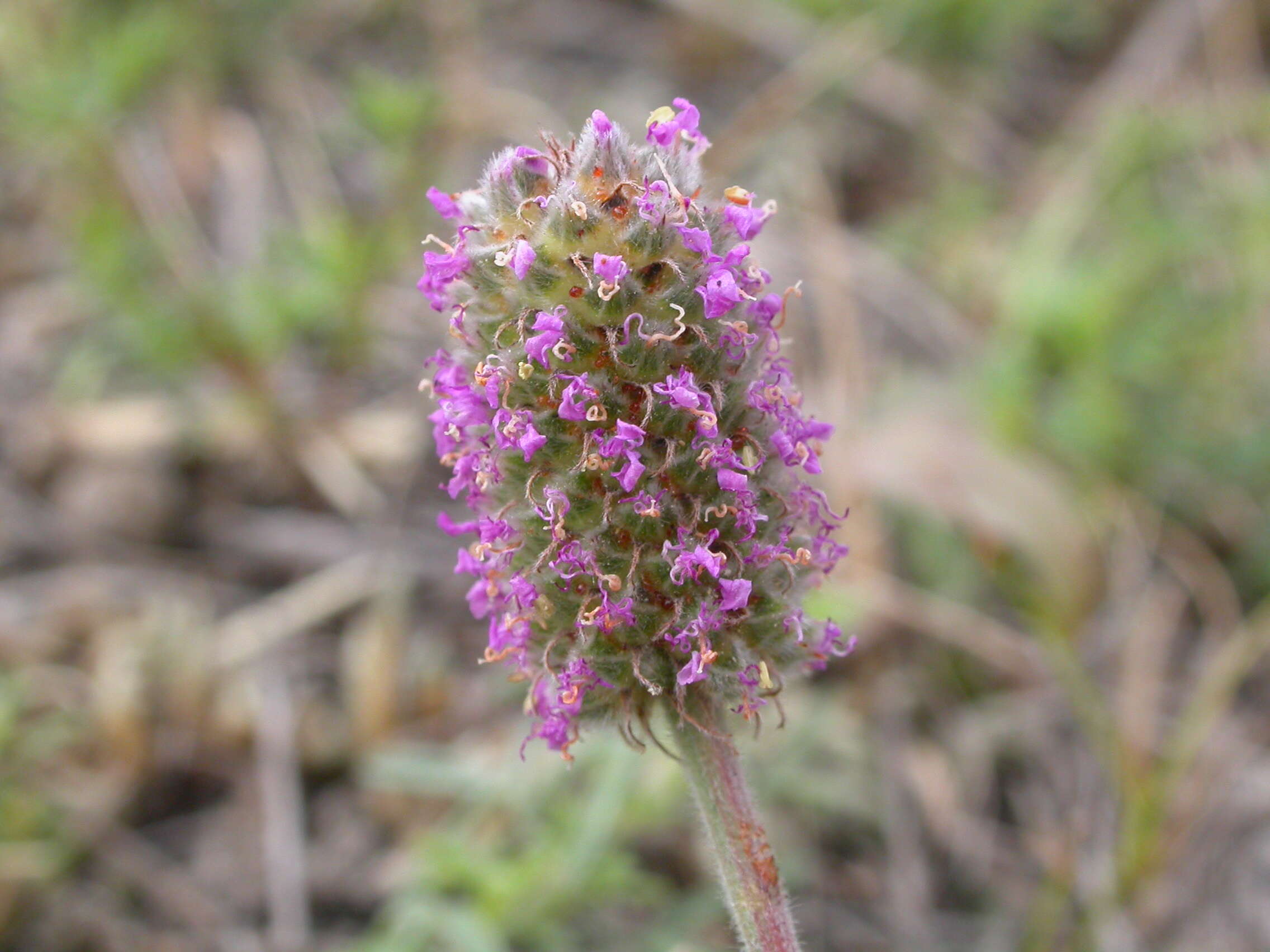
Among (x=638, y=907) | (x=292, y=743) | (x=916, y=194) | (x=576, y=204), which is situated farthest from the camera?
(x=916, y=194)

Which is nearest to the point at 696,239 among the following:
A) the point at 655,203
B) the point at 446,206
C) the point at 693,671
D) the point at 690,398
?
the point at 655,203

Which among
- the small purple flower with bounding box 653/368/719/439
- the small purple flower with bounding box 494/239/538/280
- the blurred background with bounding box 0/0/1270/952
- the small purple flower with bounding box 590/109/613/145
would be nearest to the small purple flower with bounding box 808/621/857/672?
the small purple flower with bounding box 653/368/719/439

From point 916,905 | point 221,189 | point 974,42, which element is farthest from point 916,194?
point 916,905

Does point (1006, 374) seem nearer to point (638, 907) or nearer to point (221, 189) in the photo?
point (638, 907)

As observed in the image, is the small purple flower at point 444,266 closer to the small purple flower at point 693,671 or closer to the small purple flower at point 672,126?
the small purple flower at point 672,126

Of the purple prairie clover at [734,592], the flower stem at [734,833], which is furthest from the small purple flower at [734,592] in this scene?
the flower stem at [734,833]

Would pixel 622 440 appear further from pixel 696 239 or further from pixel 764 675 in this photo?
pixel 764 675
